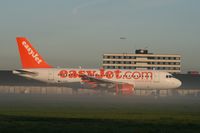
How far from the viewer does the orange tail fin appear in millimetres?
81625

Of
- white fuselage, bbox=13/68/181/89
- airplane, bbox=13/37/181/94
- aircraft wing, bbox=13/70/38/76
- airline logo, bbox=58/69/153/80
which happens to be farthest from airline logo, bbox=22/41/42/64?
airline logo, bbox=58/69/153/80

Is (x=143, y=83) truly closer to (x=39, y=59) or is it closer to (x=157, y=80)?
(x=157, y=80)

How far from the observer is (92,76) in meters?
80.8

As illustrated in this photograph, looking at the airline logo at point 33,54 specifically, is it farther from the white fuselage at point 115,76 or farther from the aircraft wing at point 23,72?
the aircraft wing at point 23,72

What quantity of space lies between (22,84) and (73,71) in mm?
20218

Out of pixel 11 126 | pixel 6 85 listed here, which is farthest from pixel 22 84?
pixel 11 126

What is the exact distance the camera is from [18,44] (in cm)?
8294

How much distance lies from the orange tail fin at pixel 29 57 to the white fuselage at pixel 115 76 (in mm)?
1999

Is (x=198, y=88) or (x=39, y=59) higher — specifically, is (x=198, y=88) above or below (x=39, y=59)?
below

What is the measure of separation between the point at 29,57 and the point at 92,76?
12125 mm

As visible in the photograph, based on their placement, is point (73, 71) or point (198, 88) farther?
point (198, 88)

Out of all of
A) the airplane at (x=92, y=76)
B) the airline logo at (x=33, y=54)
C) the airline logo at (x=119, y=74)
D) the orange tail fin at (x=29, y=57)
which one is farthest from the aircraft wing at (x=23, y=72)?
the airline logo at (x=119, y=74)

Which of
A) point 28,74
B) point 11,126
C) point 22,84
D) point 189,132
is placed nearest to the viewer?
point 189,132

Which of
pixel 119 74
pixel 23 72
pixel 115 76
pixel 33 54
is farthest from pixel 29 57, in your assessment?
pixel 119 74
